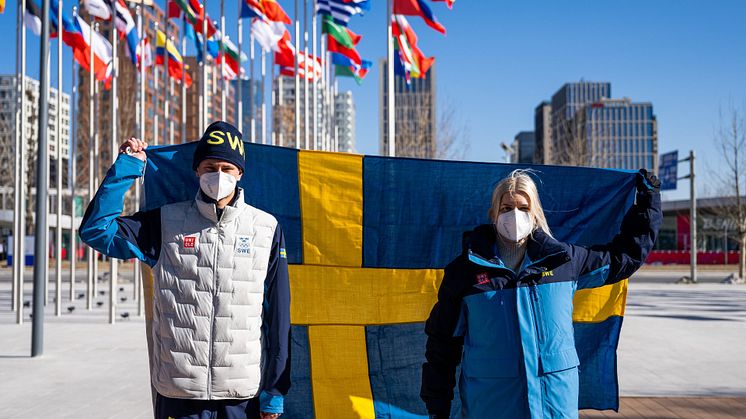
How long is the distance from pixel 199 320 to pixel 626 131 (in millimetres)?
143043

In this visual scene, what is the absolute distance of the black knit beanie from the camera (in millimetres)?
3586

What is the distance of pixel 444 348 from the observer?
326 cm

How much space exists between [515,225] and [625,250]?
0.84m

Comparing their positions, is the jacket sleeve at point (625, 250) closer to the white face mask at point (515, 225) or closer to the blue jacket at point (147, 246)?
the white face mask at point (515, 225)

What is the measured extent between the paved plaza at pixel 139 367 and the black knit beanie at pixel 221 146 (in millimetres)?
3861

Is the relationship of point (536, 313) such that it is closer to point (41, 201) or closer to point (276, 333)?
point (276, 333)

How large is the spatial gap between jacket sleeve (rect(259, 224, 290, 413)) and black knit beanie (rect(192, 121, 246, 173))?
435mm

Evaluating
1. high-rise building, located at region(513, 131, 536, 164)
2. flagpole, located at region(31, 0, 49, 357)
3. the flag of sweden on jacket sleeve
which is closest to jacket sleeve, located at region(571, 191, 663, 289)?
the flag of sweden on jacket sleeve

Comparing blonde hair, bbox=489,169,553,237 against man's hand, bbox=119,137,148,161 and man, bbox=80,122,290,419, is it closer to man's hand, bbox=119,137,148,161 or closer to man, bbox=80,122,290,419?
man, bbox=80,122,290,419

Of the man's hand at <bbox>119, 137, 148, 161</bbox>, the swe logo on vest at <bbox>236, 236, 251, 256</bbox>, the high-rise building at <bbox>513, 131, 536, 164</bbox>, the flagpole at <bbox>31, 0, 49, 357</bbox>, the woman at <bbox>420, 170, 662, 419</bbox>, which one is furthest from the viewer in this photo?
the high-rise building at <bbox>513, 131, 536, 164</bbox>

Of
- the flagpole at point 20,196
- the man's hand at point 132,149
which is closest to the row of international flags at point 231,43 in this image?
the flagpole at point 20,196

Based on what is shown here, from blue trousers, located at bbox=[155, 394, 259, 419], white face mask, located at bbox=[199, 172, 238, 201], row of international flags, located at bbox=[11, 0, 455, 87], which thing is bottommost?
blue trousers, located at bbox=[155, 394, 259, 419]

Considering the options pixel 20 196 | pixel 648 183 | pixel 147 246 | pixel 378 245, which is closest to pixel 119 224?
pixel 147 246

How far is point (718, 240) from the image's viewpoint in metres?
72.0
